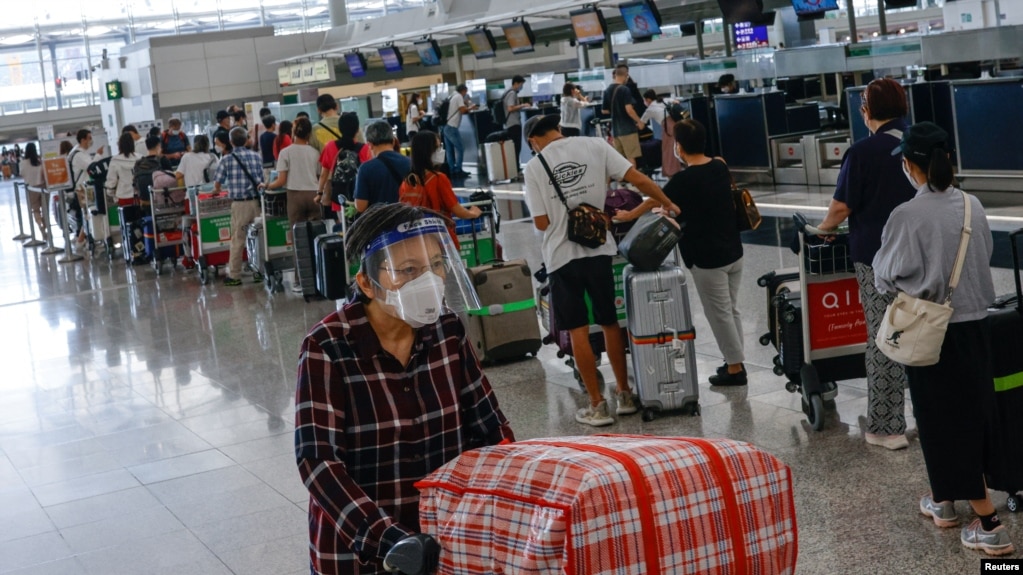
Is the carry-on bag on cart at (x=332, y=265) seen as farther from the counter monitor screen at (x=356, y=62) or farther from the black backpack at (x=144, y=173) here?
the counter monitor screen at (x=356, y=62)

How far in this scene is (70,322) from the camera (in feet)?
42.0

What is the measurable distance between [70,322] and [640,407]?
27.1ft

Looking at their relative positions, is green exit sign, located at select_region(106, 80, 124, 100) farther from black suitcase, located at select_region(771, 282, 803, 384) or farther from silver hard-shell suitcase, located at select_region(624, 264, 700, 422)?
black suitcase, located at select_region(771, 282, 803, 384)

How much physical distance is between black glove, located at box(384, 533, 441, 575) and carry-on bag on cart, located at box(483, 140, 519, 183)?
753 inches

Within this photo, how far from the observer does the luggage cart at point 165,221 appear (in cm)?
1538

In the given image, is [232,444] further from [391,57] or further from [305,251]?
[391,57]

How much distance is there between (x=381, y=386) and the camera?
8.24ft

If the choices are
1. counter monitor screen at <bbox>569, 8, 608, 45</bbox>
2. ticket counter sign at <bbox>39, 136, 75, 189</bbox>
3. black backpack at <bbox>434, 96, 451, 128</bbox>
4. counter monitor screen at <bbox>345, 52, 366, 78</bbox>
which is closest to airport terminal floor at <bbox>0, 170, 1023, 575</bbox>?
ticket counter sign at <bbox>39, 136, 75, 189</bbox>

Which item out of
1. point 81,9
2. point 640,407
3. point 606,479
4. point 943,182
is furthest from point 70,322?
point 81,9

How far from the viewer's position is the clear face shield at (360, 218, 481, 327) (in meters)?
2.48

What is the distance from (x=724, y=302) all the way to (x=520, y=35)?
18.5 metres

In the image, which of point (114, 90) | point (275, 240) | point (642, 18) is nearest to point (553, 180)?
point (275, 240)

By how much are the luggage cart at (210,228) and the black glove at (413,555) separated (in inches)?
483

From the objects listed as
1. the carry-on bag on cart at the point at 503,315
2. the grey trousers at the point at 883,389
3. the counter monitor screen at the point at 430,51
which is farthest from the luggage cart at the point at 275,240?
the counter monitor screen at the point at 430,51
